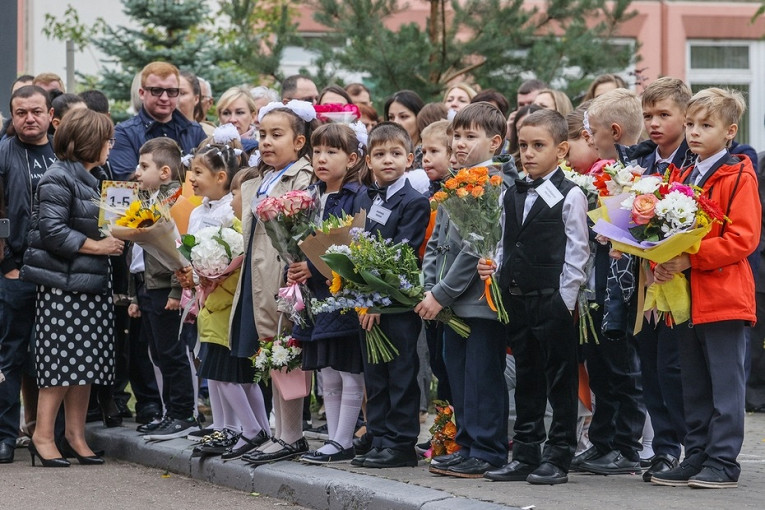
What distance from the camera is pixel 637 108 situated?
303 inches

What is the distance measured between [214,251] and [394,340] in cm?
137

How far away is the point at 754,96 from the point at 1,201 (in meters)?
17.7

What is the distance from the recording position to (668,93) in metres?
6.97

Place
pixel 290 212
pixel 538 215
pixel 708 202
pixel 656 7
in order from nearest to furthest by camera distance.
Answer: pixel 708 202, pixel 538 215, pixel 290 212, pixel 656 7

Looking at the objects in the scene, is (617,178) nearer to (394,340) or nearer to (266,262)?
(394,340)

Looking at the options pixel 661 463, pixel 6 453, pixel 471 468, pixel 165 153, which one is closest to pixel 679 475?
pixel 661 463

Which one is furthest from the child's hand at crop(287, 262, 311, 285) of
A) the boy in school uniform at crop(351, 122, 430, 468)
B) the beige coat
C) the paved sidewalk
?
the paved sidewalk

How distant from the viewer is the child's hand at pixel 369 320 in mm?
7422

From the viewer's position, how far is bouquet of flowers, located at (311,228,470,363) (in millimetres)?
7230

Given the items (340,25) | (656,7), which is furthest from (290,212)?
(656,7)

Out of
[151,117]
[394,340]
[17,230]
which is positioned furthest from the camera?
[151,117]

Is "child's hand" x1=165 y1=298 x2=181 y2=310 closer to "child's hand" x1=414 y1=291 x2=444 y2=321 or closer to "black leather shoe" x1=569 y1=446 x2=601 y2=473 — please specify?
"child's hand" x1=414 y1=291 x2=444 y2=321

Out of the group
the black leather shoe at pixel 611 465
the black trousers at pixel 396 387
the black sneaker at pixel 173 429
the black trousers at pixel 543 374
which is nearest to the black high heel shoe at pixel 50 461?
the black sneaker at pixel 173 429

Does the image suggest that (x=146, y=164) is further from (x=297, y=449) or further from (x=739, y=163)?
(x=739, y=163)
